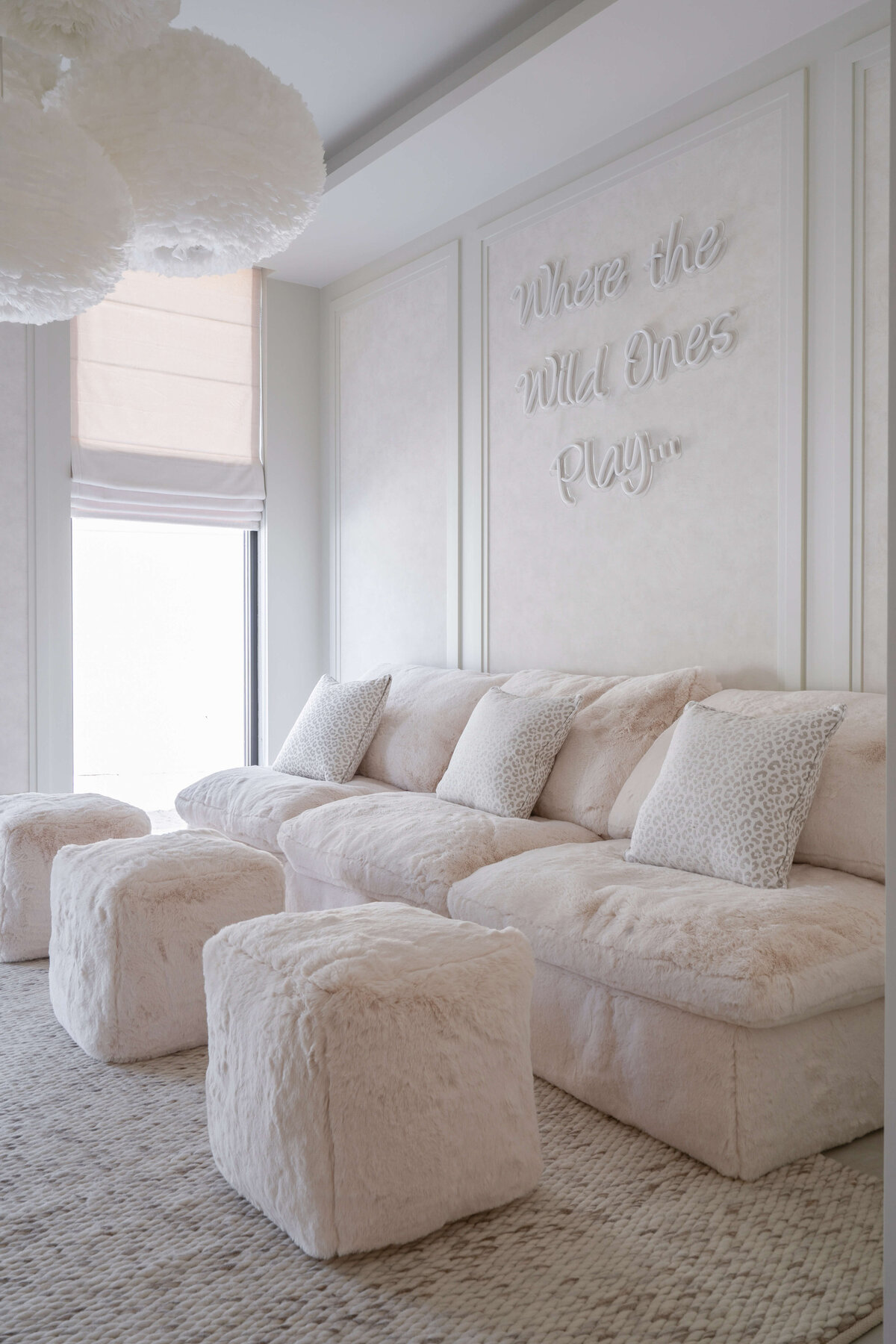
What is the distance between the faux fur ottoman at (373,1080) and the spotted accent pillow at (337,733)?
2.06 m

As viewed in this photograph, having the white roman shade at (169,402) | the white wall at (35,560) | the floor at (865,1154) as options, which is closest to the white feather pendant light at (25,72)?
the floor at (865,1154)

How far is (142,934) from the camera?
8.01 feet

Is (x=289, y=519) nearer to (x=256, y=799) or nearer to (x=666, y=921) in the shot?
(x=256, y=799)

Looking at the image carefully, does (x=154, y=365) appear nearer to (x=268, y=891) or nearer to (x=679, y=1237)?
(x=268, y=891)

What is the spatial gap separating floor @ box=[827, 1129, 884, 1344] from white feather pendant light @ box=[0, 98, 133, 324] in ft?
6.97

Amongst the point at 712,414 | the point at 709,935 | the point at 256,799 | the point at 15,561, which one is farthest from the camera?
the point at 15,561

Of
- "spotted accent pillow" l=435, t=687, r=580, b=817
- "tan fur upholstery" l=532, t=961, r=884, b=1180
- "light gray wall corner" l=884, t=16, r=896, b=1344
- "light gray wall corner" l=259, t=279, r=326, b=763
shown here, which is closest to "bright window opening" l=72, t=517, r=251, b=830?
"light gray wall corner" l=259, t=279, r=326, b=763

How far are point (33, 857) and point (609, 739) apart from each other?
178 centimetres

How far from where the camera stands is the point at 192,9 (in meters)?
3.29

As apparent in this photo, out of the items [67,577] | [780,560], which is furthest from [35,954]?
[780,560]

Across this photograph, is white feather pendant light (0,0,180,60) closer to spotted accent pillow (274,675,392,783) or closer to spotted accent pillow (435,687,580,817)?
spotted accent pillow (435,687,580,817)

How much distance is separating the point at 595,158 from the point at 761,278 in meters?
0.98

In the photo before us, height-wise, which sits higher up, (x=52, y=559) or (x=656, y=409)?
(x=656, y=409)

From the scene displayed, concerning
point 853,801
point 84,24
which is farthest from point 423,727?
point 84,24
